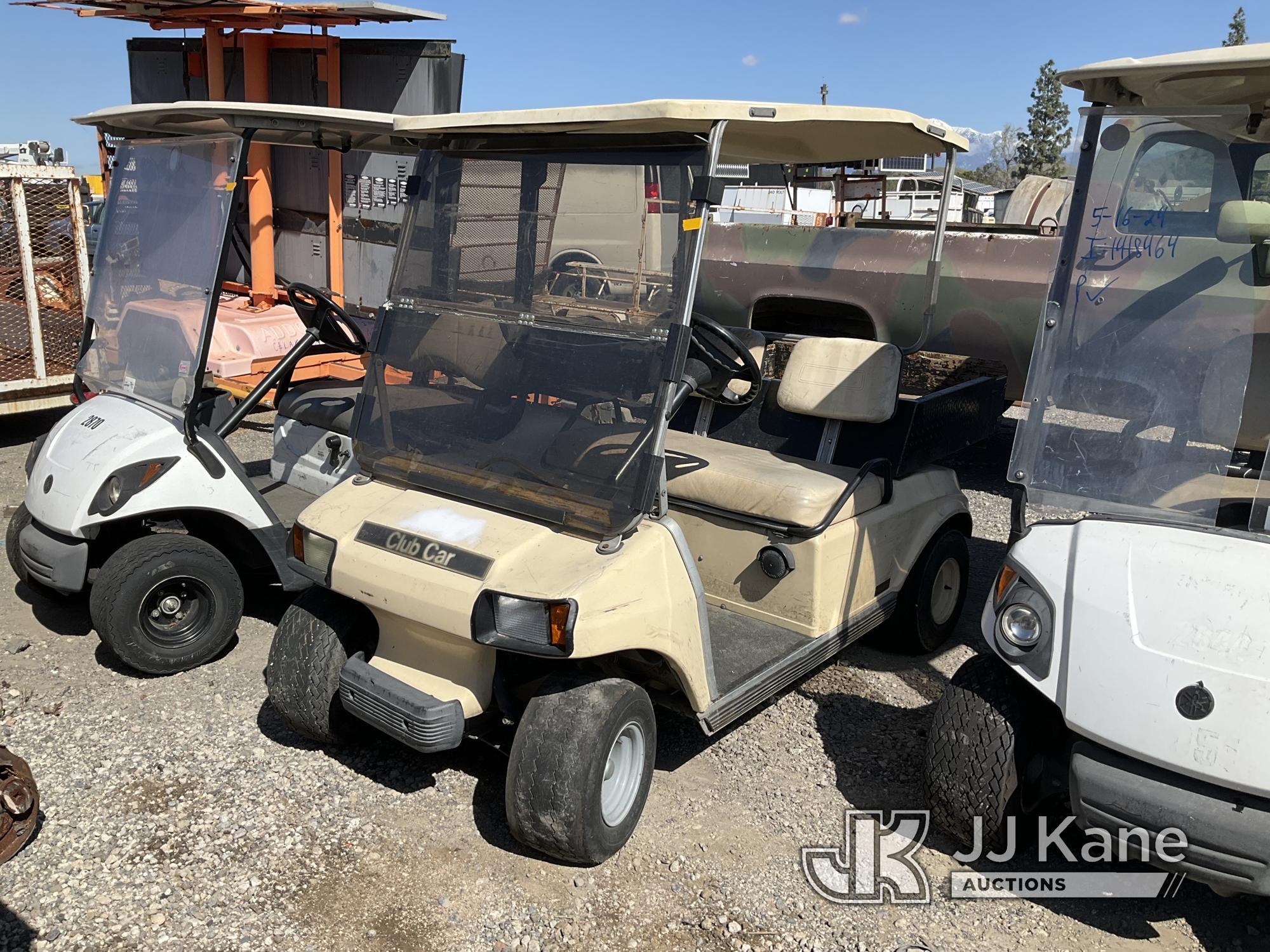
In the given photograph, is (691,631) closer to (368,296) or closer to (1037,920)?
(1037,920)

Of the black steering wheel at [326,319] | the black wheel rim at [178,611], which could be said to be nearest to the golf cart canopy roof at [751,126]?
the black steering wheel at [326,319]

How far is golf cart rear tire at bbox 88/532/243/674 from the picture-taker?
3.54 meters

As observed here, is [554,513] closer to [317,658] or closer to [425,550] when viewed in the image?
[425,550]

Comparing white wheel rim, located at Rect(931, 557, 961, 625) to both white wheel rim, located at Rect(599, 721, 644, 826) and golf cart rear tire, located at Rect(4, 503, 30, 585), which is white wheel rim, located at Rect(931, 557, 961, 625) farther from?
golf cart rear tire, located at Rect(4, 503, 30, 585)

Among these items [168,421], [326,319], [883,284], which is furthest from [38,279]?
[883,284]

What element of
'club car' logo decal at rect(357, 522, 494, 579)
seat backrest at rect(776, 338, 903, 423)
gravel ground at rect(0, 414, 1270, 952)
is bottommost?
gravel ground at rect(0, 414, 1270, 952)

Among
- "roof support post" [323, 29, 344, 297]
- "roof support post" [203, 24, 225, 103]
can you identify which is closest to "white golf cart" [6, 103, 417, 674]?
"roof support post" [323, 29, 344, 297]

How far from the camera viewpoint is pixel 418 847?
293cm

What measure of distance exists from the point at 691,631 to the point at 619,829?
0.59m

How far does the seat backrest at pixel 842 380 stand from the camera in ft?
13.4

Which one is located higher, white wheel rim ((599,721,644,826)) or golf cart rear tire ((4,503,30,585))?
golf cart rear tire ((4,503,30,585))

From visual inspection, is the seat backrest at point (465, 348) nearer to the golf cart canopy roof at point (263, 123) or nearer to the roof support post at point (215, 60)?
the golf cart canopy roof at point (263, 123)

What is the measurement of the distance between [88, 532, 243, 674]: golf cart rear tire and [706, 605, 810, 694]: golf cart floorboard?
71.0 inches

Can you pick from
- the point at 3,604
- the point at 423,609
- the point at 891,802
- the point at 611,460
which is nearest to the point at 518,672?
the point at 423,609
